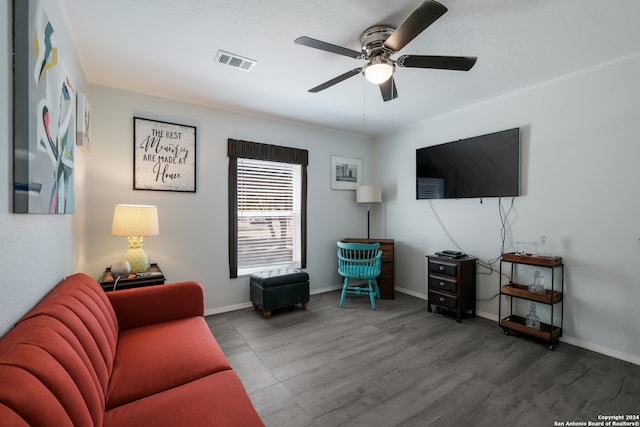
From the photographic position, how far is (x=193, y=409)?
1.15 metres

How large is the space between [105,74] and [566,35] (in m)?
3.80

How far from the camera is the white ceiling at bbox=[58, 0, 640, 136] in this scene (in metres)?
1.76

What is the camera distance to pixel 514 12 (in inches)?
70.4

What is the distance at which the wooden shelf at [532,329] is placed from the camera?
100 inches

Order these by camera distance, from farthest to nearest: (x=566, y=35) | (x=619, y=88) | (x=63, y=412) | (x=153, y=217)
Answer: (x=153, y=217) → (x=619, y=88) → (x=566, y=35) → (x=63, y=412)

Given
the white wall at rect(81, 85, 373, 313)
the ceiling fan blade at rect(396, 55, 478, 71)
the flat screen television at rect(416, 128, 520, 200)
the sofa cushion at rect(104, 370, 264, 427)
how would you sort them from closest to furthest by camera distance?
the sofa cushion at rect(104, 370, 264, 427) → the ceiling fan blade at rect(396, 55, 478, 71) → the white wall at rect(81, 85, 373, 313) → the flat screen television at rect(416, 128, 520, 200)

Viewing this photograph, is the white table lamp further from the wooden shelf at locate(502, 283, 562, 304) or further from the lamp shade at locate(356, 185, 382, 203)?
the wooden shelf at locate(502, 283, 562, 304)

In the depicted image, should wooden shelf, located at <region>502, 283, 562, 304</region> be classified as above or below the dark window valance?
below

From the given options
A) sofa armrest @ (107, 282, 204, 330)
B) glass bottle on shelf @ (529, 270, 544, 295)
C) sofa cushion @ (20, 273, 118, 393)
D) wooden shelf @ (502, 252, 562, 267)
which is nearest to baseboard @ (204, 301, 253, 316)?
sofa armrest @ (107, 282, 204, 330)

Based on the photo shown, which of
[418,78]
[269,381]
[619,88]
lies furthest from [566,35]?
[269,381]

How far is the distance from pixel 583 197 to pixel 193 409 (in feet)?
11.1

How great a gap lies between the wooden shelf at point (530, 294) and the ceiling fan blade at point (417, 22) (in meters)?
2.49

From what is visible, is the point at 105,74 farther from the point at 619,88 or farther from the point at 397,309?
the point at 619,88

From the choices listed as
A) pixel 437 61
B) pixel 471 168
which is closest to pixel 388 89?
pixel 437 61
